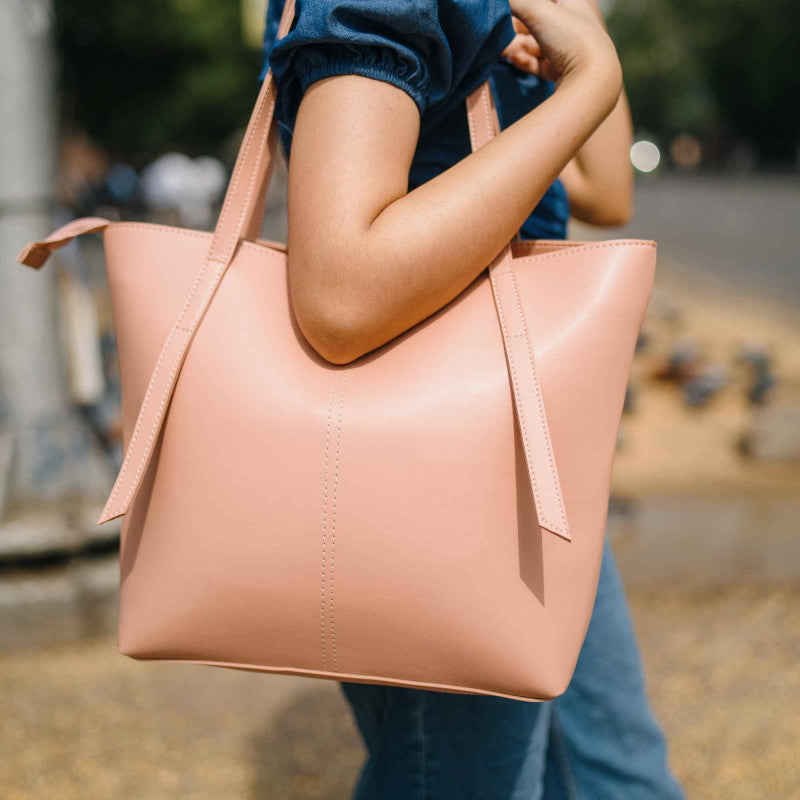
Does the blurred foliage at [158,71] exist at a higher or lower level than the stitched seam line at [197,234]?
lower

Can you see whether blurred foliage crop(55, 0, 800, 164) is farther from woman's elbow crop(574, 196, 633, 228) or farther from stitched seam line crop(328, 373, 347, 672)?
stitched seam line crop(328, 373, 347, 672)

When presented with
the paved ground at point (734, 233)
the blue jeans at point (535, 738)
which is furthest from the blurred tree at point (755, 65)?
the blue jeans at point (535, 738)

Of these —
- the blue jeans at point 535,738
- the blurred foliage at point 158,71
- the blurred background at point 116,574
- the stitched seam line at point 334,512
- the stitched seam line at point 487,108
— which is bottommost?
the blurred foliage at point 158,71

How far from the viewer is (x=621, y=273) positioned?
1.07 m

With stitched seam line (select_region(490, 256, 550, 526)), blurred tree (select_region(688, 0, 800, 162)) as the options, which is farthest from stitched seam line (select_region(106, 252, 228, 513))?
blurred tree (select_region(688, 0, 800, 162))

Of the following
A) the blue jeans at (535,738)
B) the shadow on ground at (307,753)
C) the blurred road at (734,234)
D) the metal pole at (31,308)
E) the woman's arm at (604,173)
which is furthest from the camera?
the blurred road at (734,234)

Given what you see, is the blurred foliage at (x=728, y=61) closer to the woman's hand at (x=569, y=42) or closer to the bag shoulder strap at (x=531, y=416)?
the woman's hand at (x=569, y=42)

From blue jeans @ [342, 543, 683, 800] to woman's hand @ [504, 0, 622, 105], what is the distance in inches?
29.0

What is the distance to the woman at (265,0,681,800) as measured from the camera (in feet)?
3.15

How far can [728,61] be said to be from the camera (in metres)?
42.1

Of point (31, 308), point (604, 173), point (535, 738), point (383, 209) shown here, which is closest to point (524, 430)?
point (383, 209)

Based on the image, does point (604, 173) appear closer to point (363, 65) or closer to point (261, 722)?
point (363, 65)

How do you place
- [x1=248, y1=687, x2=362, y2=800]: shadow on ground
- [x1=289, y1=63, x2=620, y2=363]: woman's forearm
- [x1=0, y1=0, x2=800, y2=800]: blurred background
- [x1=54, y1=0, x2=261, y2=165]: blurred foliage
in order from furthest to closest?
1. [x1=54, y1=0, x2=261, y2=165]: blurred foliage
2. [x1=0, y1=0, x2=800, y2=800]: blurred background
3. [x1=248, y1=687, x2=362, y2=800]: shadow on ground
4. [x1=289, y1=63, x2=620, y2=363]: woman's forearm

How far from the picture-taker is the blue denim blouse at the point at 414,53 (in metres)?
0.97
